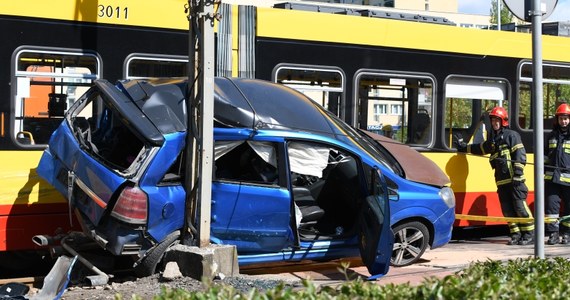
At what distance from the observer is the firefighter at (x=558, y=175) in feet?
40.0

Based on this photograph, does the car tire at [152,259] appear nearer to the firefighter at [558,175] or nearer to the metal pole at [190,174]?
the metal pole at [190,174]

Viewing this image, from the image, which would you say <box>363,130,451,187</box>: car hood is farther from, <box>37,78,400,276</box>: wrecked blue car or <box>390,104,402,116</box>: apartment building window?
<box>390,104,402,116</box>: apartment building window

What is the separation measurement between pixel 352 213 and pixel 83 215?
9.61 feet

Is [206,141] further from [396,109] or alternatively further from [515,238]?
[515,238]

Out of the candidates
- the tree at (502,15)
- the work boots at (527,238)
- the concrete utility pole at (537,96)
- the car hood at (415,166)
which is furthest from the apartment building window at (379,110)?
the tree at (502,15)

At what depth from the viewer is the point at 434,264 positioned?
10109mm

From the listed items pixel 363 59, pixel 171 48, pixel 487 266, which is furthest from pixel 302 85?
pixel 487 266

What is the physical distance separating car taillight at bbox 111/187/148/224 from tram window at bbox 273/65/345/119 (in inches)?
138

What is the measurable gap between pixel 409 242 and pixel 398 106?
2.83 m

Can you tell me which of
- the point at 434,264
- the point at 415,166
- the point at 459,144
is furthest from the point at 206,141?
the point at 459,144

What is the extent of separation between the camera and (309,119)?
925 cm

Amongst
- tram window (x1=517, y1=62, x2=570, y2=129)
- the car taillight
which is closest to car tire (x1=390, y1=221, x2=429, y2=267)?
the car taillight

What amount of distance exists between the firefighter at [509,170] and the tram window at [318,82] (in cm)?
236

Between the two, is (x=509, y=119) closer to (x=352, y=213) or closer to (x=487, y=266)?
(x=352, y=213)
